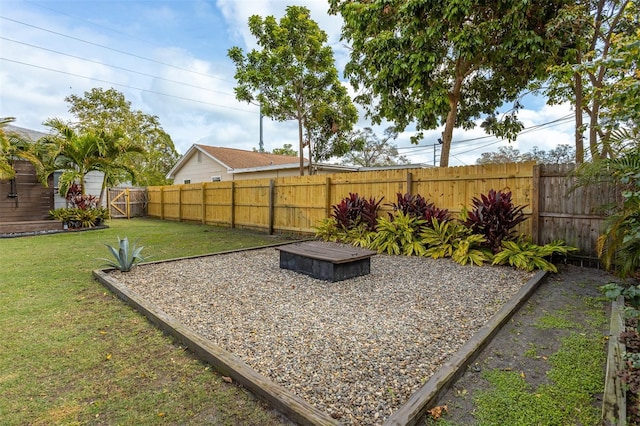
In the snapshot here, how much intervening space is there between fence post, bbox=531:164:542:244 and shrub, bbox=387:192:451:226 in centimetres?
143

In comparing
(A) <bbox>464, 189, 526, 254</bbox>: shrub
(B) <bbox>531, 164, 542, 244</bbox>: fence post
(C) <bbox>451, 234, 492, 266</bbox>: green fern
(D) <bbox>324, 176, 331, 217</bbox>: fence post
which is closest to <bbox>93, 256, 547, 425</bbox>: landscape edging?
(C) <bbox>451, 234, 492, 266</bbox>: green fern

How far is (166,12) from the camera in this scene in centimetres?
1004

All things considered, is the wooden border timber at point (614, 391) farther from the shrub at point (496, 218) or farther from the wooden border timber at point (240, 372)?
the shrub at point (496, 218)

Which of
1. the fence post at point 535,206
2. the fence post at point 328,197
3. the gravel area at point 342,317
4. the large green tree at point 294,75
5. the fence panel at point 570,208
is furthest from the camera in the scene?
the large green tree at point 294,75

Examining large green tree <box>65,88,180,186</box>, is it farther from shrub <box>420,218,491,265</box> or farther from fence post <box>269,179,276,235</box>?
shrub <box>420,218,491,265</box>

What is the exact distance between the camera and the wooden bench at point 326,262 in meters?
4.64

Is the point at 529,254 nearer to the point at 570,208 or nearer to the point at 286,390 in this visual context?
the point at 570,208

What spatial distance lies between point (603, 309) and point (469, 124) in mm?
7415

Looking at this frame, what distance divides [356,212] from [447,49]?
4363 millimetres

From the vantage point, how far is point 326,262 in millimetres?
4656

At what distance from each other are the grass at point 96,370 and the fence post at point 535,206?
5.62m

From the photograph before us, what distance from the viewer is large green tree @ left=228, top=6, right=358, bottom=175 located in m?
→ 12.1

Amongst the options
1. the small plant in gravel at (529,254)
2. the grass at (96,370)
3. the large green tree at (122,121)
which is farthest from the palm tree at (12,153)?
the small plant in gravel at (529,254)

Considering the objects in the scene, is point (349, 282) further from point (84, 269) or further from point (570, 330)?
point (84, 269)
